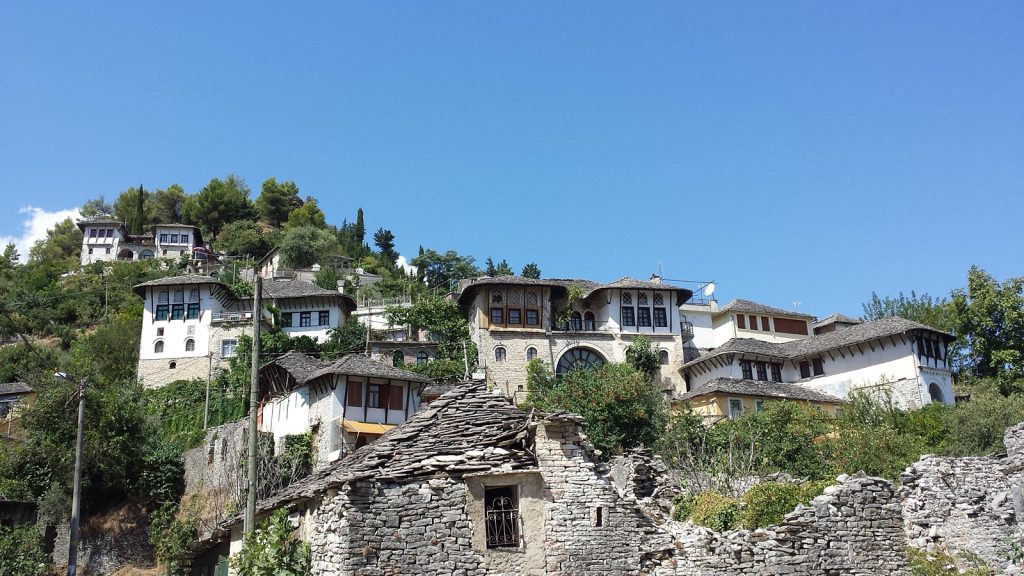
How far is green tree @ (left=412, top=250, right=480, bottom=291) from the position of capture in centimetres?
9000

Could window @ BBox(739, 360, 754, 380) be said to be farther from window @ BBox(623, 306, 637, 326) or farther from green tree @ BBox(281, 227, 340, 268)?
green tree @ BBox(281, 227, 340, 268)

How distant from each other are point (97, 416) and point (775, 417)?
34.7m

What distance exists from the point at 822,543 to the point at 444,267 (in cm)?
7895

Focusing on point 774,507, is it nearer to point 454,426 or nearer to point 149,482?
point 454,426

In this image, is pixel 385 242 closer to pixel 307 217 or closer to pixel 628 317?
pixel 307 217

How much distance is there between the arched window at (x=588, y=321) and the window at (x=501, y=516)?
145ft

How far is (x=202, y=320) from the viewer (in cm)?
6525

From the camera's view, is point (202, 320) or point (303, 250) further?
point (303, 250)

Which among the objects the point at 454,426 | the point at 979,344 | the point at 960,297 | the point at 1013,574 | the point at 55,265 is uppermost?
the point at 55,265

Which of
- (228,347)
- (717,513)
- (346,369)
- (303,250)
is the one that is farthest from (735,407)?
(303,250)

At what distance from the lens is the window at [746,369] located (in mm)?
55594

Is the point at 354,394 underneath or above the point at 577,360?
underneath

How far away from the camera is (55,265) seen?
101312 mm

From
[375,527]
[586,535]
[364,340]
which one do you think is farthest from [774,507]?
[364,340]
